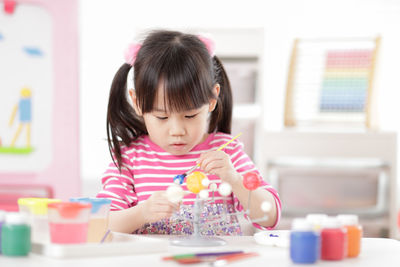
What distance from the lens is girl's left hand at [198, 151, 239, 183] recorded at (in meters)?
1.17

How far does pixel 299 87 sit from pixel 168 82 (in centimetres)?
213

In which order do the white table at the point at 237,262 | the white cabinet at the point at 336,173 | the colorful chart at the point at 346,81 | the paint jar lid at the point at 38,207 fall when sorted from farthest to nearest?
the colorful chart at the point at 346,81 < the white cabinet at the point at 336,173 < the paint jar lid at the point at 38,207 < the white table at the point at 237,262

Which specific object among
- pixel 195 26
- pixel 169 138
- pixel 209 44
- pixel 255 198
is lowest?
pixel 255 198

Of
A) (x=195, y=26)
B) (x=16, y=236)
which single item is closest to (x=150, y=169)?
(x=16, y=236)

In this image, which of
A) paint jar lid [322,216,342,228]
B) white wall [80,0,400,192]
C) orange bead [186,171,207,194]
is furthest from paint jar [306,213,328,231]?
white wall [80,0,400,192]

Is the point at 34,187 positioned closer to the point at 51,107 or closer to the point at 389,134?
the point at 51,107

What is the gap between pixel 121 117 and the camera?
1.49 meters

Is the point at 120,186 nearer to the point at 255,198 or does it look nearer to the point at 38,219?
the point at 255,198

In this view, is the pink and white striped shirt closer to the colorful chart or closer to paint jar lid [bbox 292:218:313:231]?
paint jar lid [bbox 292:218:313:231]

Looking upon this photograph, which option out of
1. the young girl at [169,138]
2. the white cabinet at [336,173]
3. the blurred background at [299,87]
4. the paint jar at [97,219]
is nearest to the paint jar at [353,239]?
the young girl at [169,138]

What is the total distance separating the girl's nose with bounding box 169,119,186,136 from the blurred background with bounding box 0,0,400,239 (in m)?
1.34

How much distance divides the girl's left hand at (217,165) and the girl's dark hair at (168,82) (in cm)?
13

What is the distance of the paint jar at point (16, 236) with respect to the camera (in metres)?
0.90

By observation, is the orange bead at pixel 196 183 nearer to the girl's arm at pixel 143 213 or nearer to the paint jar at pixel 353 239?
the girl's arm at pixel 143 213
